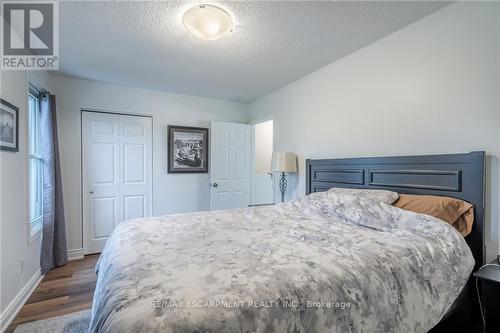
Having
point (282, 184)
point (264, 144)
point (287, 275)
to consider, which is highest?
point (264, 144)

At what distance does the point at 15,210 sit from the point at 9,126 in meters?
0.74

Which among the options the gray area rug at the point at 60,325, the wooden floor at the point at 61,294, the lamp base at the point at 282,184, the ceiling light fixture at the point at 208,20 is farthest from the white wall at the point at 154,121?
the ceiling light fixture at the point at 208,20

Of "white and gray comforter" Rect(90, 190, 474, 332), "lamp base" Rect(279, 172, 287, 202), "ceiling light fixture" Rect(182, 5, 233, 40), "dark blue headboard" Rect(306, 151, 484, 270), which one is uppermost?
"ceiling light fixture" Rect(182, 5, 233, 40)

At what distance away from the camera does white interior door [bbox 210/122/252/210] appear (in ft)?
13.6

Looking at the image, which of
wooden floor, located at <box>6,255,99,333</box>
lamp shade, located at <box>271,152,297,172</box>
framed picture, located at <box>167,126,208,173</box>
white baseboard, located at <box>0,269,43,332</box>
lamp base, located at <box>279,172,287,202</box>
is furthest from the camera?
framed picture, located at <box>167,126,208,173</box>

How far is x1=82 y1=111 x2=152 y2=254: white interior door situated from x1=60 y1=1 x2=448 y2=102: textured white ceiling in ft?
Result: 2.16

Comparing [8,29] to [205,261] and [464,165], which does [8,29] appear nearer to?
[205,261]

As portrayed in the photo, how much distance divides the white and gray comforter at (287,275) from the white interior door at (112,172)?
1.98 meters

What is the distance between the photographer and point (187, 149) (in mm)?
4168

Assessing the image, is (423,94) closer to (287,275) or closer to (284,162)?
(284,162)

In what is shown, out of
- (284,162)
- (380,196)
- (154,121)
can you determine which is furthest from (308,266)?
(154,121)

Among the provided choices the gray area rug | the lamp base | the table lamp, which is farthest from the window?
the lamp base

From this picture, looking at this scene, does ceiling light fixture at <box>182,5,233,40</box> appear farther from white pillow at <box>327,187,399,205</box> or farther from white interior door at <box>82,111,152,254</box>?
white interior door at <box>82,111,152,254</box>

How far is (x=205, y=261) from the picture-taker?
1224 millimetres
